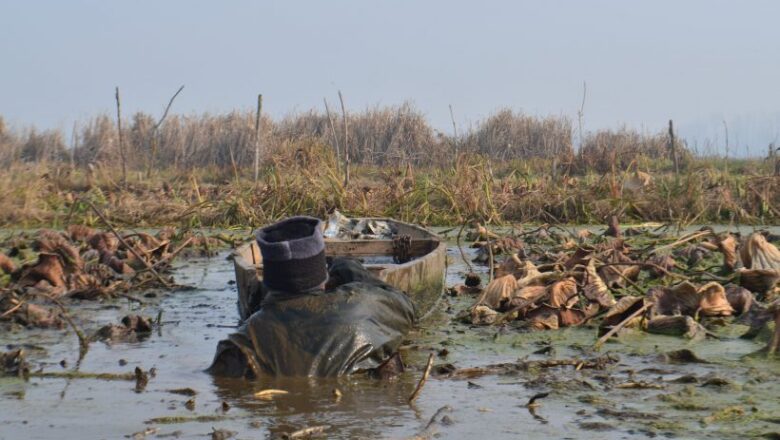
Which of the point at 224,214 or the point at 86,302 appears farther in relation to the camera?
the point at 224,214

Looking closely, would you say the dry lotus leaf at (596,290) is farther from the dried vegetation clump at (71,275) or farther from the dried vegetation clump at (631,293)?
the dried vegetation clump at (71,275)

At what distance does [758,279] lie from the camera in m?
7.91

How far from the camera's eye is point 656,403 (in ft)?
16.5

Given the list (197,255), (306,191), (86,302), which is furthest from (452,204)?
(86,302)

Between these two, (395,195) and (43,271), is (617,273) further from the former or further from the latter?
(395,195)

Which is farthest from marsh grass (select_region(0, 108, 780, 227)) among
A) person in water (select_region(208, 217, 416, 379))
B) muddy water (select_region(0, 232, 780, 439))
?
person in water (select_region(208, 217, 416, 379))

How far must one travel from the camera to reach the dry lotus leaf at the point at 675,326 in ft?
22.2

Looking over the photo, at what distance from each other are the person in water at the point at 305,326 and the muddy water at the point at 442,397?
0.13 metres

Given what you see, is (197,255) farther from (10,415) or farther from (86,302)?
(10,415)

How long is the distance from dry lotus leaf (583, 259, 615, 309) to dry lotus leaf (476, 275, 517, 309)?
51 centimetres

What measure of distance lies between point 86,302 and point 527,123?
23.0 metres

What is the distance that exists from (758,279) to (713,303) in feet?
2.93

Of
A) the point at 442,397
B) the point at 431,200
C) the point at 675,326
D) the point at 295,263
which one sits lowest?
the point at 442,397

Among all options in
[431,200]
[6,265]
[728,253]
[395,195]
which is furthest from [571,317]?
[431,200]
